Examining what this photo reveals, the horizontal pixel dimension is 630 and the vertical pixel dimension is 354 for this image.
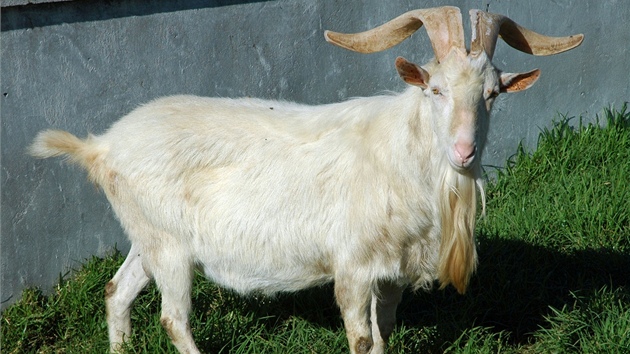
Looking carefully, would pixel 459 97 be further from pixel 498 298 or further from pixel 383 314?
pixel 498 298

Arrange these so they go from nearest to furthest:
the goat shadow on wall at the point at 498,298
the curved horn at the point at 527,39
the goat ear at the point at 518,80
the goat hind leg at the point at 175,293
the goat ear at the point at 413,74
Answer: the goat ear at the point at 413,74 < the goat ear at the point at 518,80 < the curved horn at the point at 527,39 < the goat hind leg at the point at 175,293 < the goat shadow on wall at the point at 498,298

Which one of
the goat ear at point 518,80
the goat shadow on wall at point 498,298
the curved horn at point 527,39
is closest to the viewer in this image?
the goat ear at point 518,80

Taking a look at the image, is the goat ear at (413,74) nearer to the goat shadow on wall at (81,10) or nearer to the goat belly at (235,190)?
the goat belly at (235,190)

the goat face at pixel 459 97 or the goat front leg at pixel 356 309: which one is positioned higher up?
the goat face at pixel 459 97

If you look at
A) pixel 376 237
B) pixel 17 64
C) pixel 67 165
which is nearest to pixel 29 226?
pixel 67 165

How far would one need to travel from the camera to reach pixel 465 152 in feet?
11.7

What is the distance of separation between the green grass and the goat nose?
132 centimetres

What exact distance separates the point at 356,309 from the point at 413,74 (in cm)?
→ 113

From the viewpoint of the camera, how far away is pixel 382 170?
158 inches

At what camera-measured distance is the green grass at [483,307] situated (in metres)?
4.59

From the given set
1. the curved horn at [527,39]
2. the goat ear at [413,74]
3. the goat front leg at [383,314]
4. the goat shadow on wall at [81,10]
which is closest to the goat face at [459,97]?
the goat ear at [413,74]

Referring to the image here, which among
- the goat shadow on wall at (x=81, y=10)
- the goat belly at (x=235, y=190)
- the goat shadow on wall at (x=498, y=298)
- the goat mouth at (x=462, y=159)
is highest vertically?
the goat shadow on wall at (x=81, y=10)

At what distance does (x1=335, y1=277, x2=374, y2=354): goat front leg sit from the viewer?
4.06 metres

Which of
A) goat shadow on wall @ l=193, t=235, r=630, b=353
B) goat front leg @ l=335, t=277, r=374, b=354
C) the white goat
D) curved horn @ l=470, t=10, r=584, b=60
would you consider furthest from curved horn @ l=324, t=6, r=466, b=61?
goat shadow on wall @ l=193, t=235, r=630, b=353
